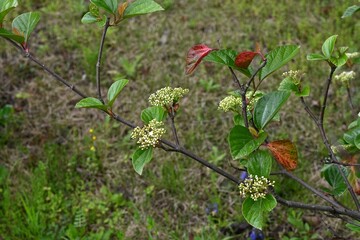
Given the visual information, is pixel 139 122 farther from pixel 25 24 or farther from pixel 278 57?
pixel 278 57

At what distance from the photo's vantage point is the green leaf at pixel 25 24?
1324mm

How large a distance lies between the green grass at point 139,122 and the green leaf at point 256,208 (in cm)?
124

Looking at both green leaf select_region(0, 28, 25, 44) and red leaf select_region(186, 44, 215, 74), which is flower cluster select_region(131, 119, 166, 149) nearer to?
red leaf select_region(186, 44, 215, 74)

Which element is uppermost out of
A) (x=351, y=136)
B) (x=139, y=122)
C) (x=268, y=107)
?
(x=268, y=107)

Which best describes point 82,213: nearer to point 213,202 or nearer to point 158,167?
point 158,167

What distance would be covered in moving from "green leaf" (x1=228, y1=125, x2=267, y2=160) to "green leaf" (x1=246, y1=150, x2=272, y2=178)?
58mm

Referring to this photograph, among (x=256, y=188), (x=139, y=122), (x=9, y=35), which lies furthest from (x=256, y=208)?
(x=139, y=122)

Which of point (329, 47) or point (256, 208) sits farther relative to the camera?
point (329, 47)

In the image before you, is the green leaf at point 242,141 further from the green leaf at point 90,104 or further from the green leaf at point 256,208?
the green leaf at point 90,104

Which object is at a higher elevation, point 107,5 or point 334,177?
point 107,5

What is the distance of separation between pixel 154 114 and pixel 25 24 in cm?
48

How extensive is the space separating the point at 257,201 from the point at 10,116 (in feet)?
7.65

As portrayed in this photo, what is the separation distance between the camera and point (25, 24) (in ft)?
4.41

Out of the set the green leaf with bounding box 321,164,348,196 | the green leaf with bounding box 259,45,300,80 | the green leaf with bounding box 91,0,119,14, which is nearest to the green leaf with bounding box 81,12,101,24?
the green leaf with bounding box 91,0,119,14
